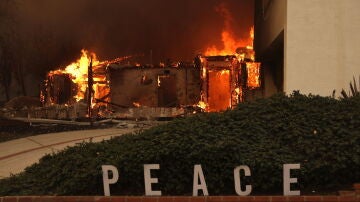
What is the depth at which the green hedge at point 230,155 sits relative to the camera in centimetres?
→ 644

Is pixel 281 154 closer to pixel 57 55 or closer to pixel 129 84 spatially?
pixel 129 84

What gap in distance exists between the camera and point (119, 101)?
67.6 feet

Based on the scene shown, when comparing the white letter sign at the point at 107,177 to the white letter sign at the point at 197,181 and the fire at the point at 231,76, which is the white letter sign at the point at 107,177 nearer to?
the white letter sign at the point at 197,181

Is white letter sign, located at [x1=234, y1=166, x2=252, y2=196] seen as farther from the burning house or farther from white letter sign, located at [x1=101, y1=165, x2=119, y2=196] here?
the burning house

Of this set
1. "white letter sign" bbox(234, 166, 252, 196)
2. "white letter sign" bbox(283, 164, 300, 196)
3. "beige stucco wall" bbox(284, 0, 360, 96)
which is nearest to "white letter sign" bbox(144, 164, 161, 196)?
"white letter sign" bbox(234, 166, 252, 196)

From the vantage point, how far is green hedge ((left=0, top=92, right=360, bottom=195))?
21.1ft

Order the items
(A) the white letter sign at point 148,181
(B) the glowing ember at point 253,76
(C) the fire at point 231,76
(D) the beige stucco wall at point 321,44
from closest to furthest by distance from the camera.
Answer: (A) the white letter sign at point 148,181 → (D) the beige stucco wall at point 321,44 → (B) the glowing ember at point 253,76 → (C) the fire at point 231,76

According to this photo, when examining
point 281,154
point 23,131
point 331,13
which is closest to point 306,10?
point 331,13

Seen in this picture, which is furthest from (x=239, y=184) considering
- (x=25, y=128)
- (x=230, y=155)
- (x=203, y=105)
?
(x=203, y=105)

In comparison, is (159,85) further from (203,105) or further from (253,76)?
(253,76)

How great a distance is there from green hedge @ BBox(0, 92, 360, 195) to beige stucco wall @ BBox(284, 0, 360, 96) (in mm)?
2882

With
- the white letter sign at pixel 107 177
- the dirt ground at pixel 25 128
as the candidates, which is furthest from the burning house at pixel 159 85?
the white letter sign at pixel 107 177

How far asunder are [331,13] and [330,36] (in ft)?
1.58

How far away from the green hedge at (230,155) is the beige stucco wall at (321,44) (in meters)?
2.88
